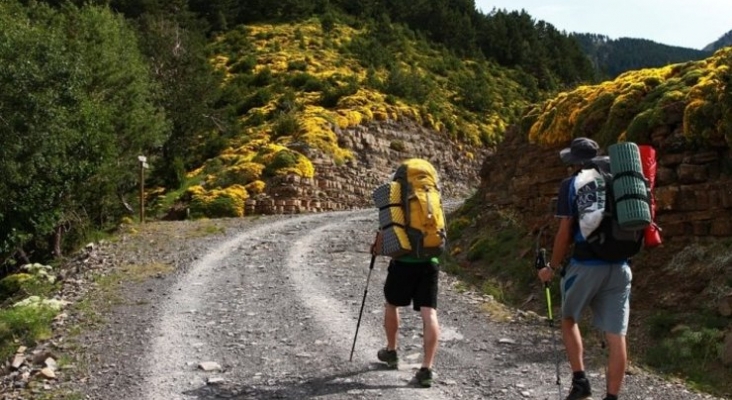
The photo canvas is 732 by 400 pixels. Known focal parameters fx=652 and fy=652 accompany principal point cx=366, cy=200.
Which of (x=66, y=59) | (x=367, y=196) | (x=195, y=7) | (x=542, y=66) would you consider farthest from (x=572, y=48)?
(x=66, y=59)

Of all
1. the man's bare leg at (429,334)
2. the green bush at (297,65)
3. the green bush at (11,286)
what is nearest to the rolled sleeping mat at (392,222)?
the man's bare leg at (429,334)

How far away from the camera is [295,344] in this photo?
7984 mm

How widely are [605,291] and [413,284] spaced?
6.26 feet

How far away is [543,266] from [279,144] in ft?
91.3

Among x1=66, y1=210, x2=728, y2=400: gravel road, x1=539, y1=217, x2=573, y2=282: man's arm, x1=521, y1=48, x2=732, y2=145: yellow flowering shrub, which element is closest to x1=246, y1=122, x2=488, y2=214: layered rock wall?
x1=66, y1=210, x2=728, y2=400: gravel road

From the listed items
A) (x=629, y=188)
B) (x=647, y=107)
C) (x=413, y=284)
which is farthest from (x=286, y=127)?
(x=629, y=188)

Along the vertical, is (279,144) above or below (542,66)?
below

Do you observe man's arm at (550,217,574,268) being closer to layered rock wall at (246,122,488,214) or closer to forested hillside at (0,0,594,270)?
forested hillside at (0,0,594,270)

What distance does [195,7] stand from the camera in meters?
58.7

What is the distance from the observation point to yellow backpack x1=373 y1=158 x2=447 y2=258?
609 centimetres

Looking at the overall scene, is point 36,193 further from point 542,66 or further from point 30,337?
point 542,66

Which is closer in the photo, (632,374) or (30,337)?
(632,374)

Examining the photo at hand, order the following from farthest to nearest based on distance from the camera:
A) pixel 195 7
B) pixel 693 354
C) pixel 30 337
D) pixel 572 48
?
pixel 572 48 → pixel 195 7 → pixel 30 337 → pixel 693 354

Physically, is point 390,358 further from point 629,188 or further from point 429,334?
point 629,188
